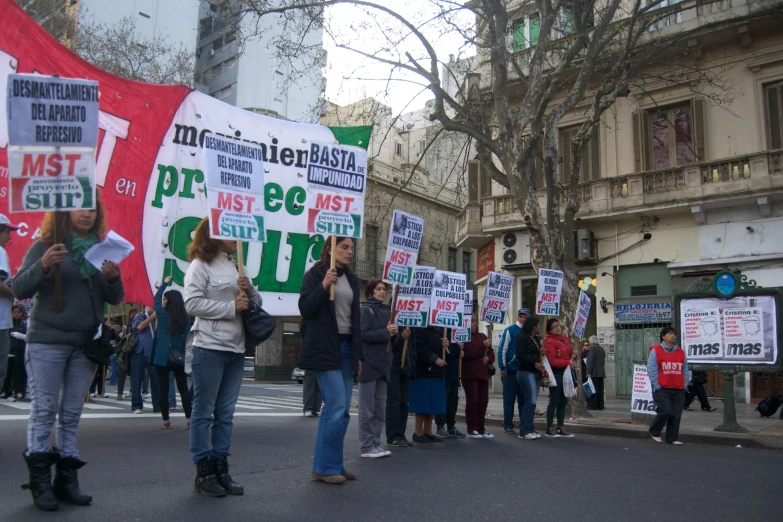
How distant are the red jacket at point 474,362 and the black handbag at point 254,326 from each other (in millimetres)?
5601

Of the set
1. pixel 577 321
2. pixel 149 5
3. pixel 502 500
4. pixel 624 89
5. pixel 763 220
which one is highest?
pixel 149 5

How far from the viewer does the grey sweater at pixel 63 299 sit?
14.5 ft

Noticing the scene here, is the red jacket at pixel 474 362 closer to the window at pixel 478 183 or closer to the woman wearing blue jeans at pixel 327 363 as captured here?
the woman wearing blue jeans at pixel 327 363

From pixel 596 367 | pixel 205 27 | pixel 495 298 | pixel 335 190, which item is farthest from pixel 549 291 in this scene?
pixel 205 27

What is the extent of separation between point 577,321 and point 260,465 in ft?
29.9

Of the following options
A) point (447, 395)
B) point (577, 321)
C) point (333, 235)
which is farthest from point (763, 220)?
point (333, 235)

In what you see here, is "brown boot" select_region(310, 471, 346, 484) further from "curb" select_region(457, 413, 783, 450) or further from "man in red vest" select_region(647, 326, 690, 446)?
"curb" select_region(457, 413, 783, 450)

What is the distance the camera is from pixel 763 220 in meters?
18.9

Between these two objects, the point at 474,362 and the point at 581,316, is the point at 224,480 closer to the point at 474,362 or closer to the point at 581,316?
the point at 474,362

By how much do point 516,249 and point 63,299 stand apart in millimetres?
20308

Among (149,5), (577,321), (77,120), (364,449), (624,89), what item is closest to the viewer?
(77,120)

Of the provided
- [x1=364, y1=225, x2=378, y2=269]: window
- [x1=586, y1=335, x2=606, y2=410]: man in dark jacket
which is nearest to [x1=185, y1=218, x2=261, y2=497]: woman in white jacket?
[x1=586, y1=335, x2=606, y2=410]: man in dark jacket

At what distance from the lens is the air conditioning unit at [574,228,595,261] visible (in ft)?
71.4

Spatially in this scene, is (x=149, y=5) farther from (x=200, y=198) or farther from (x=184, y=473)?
(x=184, y=473)
